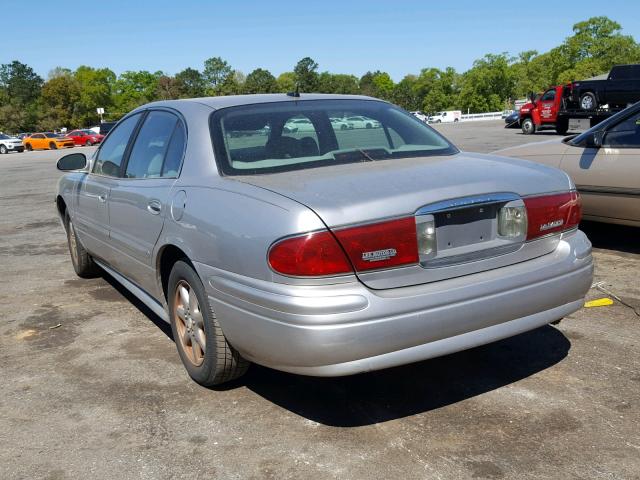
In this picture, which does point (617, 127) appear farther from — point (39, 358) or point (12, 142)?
point (12, 142)

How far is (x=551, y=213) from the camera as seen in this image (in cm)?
338

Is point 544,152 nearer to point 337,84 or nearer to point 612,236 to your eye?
point 612,236

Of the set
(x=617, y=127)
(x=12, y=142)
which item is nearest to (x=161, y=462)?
(x=617, y=127)

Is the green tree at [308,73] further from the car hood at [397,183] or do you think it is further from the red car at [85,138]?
the car hood at [397,183]

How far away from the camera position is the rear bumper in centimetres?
281

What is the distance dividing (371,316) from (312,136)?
143 cm

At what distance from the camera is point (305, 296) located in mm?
2814

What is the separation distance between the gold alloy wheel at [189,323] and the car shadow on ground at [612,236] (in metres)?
4.54

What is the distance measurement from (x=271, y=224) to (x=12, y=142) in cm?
5172

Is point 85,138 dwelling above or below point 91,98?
below

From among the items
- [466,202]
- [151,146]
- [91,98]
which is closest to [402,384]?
[466,202]

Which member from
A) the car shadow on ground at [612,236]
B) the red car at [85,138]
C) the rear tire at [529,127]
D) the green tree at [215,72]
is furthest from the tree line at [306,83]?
the car shadow on ground at [612,236]

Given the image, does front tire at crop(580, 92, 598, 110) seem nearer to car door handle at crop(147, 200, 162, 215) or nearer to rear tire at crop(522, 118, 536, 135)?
rear tire at crop(522, 118, 536, 135)

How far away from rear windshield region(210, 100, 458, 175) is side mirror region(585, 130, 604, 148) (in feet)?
8.39
